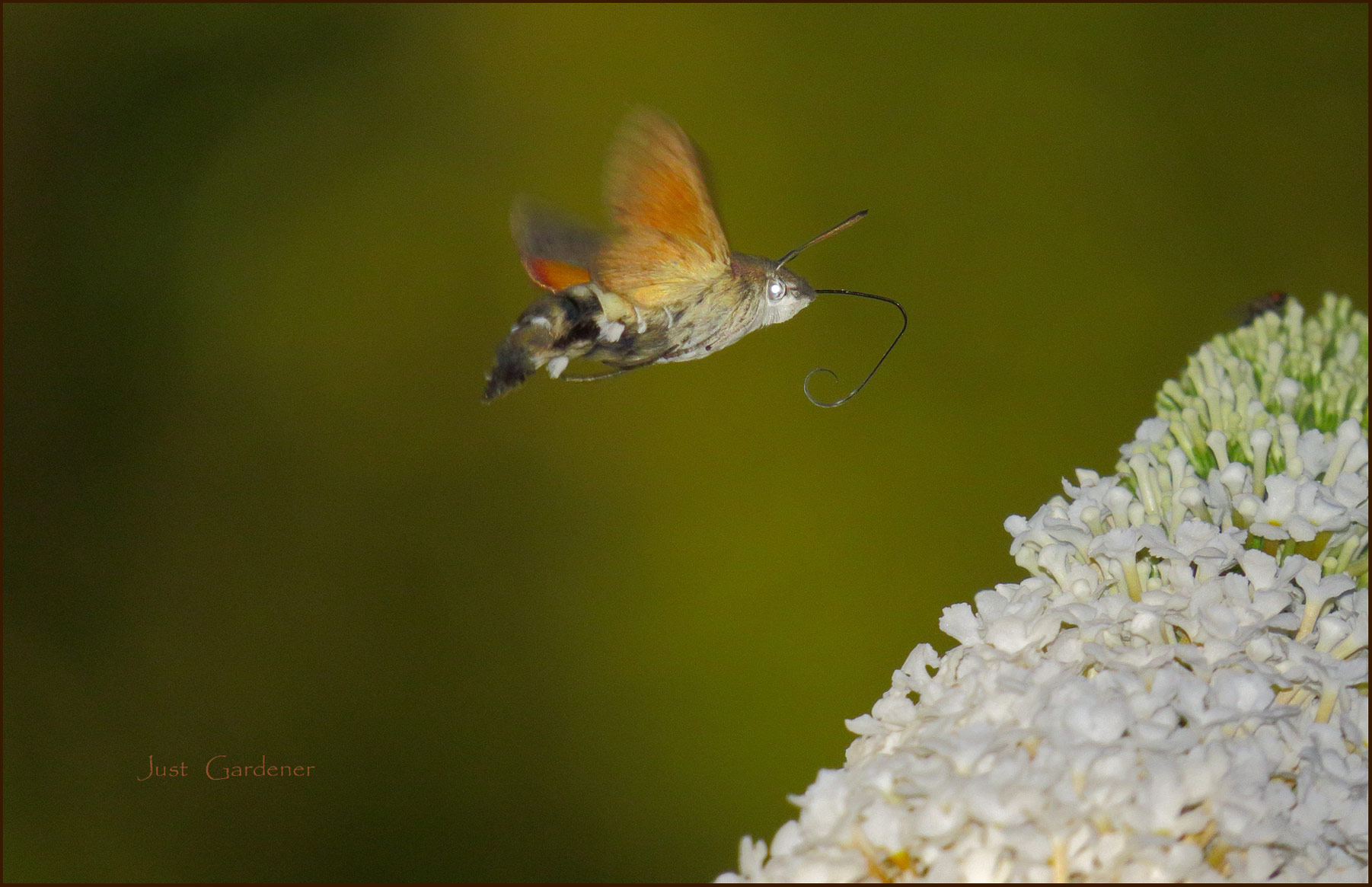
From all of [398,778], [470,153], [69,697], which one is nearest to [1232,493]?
[398,778]

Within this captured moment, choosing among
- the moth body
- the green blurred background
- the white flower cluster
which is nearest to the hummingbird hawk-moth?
the moth body

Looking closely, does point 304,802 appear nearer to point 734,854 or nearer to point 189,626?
point 189,626

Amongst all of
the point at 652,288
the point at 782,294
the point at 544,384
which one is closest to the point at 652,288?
the point at 652,288

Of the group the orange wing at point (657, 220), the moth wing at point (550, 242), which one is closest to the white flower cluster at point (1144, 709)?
the orange wing at point (657, 220)

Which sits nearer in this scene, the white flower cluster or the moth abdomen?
the white flower cluster

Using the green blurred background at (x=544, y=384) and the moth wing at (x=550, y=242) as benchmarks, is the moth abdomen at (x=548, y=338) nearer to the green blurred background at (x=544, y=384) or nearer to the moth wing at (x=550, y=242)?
the moth wing at (x=550, y=242)

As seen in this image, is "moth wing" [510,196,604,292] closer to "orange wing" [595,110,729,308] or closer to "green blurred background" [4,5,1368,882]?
"orange wing" [595,110,729,308]
